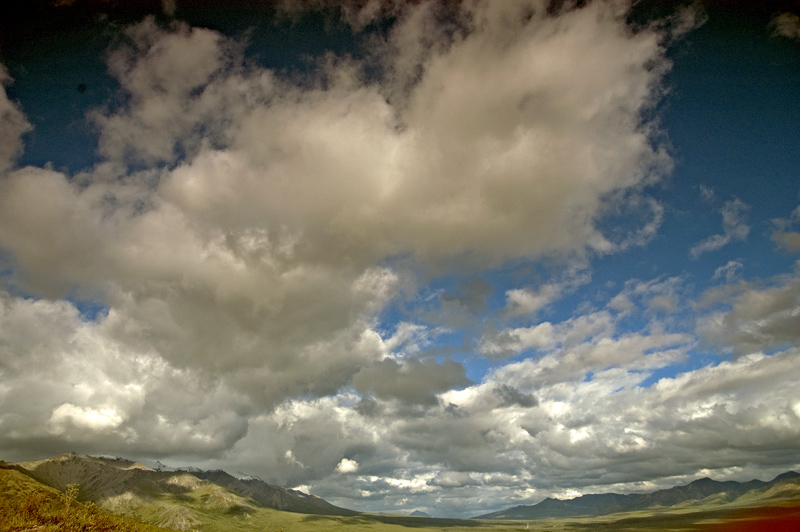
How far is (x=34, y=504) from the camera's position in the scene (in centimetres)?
3538

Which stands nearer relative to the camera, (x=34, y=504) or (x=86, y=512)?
(x=34, y=504)

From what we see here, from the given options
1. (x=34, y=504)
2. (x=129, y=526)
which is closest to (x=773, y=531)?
(x=129, y=526)

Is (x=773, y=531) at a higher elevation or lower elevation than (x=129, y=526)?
lower

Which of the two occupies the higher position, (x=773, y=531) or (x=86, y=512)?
(x=86, y=512)

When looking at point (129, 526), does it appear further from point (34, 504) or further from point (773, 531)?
point (773, 531)

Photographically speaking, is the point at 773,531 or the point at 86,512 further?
the point at 773,531

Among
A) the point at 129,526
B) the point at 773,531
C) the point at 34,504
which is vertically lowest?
the point at 773,531

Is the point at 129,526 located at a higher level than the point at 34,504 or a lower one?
lower

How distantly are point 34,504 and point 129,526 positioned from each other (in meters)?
8.69

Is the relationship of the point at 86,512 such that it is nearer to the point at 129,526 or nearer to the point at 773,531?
the point at 129,526

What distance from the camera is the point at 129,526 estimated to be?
4062cm

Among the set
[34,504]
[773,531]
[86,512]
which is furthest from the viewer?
[773,531]

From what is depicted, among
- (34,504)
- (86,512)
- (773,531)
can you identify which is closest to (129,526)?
(86,512)

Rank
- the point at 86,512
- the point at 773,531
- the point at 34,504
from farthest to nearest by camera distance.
A: the point at 773,531, the point at 86,512, the point at 34,504
